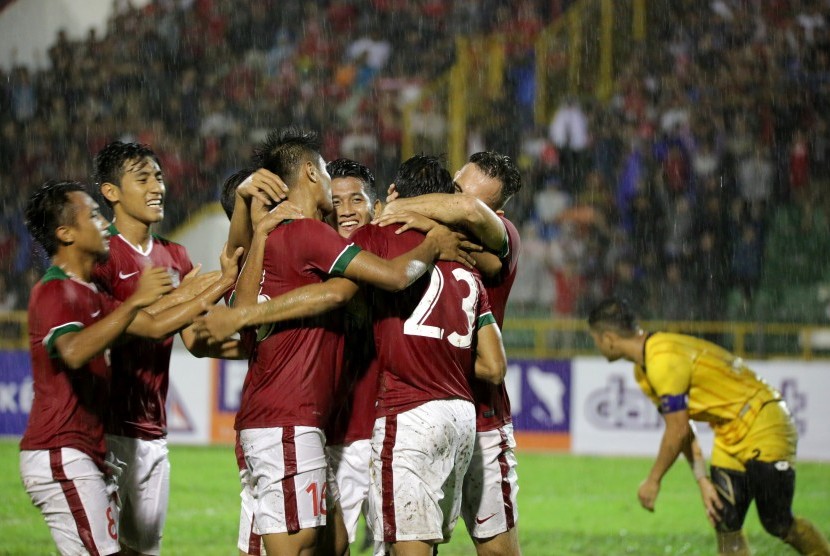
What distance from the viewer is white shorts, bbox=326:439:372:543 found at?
15.4 ft

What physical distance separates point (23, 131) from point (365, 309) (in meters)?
14.4

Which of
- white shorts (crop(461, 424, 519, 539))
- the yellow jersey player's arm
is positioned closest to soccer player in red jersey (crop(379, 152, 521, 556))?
white shorts (crop(461, 424, 519, 539))

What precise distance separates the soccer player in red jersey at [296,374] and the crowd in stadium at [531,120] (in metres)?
9.95

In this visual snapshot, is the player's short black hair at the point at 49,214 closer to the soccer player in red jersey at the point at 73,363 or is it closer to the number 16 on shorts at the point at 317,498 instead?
the soccer player in red jersey at the point at 73,363

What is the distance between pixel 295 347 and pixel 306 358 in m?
0.06

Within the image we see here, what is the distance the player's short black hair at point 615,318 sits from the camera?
6469mm

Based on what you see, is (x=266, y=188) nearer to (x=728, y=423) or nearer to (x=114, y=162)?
(x=114, y=162)

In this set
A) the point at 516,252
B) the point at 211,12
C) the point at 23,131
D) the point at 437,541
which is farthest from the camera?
the point at 211,12

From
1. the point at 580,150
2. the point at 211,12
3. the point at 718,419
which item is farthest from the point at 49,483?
the point at 211,12

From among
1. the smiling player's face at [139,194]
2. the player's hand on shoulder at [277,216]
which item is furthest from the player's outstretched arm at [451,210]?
the smiling player's face at [139,194]

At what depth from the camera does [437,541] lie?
13.6 ft

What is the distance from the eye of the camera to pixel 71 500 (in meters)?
4.23

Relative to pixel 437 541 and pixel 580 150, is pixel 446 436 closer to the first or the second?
pixel 437 541

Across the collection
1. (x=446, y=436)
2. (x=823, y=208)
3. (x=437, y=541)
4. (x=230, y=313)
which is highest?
(x=823, y=208)
